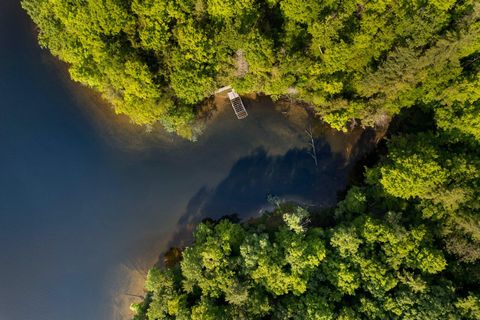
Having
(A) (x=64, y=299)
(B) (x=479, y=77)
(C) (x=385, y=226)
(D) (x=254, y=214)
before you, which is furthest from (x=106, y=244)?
(B) (x=479, y=77)

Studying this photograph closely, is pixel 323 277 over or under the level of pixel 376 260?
over

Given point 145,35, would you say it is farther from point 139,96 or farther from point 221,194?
point 221,194

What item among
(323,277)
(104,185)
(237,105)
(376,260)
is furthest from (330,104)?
(104,185)

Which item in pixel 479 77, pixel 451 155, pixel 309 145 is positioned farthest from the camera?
pixel 309 145

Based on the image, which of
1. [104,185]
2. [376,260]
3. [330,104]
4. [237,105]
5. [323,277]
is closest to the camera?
[376,260]

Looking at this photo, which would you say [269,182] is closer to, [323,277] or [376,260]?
[323,277]

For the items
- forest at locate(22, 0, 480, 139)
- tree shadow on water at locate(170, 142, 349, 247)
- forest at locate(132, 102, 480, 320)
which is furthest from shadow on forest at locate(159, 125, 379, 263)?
forest at locate(22, 0, 480, 139)

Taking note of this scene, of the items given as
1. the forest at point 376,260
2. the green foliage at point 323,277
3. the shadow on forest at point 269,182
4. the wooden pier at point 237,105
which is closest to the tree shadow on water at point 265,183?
the shadow on forest at point 269,182
